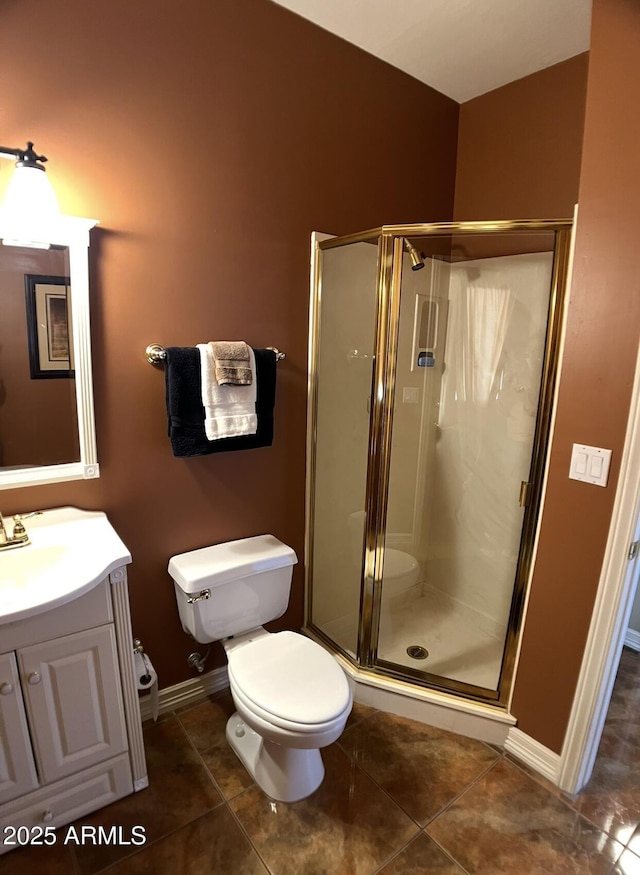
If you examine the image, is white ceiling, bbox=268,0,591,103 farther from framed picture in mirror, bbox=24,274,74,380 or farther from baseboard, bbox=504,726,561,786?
baseboard, bbox=504,726,561,786

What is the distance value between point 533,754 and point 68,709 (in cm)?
160

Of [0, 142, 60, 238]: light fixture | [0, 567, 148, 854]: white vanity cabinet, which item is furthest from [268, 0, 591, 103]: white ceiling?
[0, 567, 148, 854]: white vanity cabinet

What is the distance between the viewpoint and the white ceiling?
165cm

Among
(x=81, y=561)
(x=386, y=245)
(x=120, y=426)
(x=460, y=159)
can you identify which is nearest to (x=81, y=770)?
(x=81, y=561)

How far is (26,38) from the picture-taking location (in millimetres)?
1320

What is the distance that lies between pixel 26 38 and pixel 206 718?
2384 millimetres

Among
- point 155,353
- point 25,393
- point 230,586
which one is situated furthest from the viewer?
point 230,586

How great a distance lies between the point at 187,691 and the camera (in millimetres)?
1946

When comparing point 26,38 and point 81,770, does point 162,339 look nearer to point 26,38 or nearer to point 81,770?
point 26,38

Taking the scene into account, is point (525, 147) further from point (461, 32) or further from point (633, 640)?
point (633, 640)

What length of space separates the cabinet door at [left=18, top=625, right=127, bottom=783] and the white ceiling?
227 cm

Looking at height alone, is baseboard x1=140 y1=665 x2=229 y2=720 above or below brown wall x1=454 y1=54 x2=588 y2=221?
below

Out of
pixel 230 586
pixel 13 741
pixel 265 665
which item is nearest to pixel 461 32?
pixel 230 586

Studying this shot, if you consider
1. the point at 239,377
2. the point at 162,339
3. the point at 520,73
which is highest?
the point at 520,73
